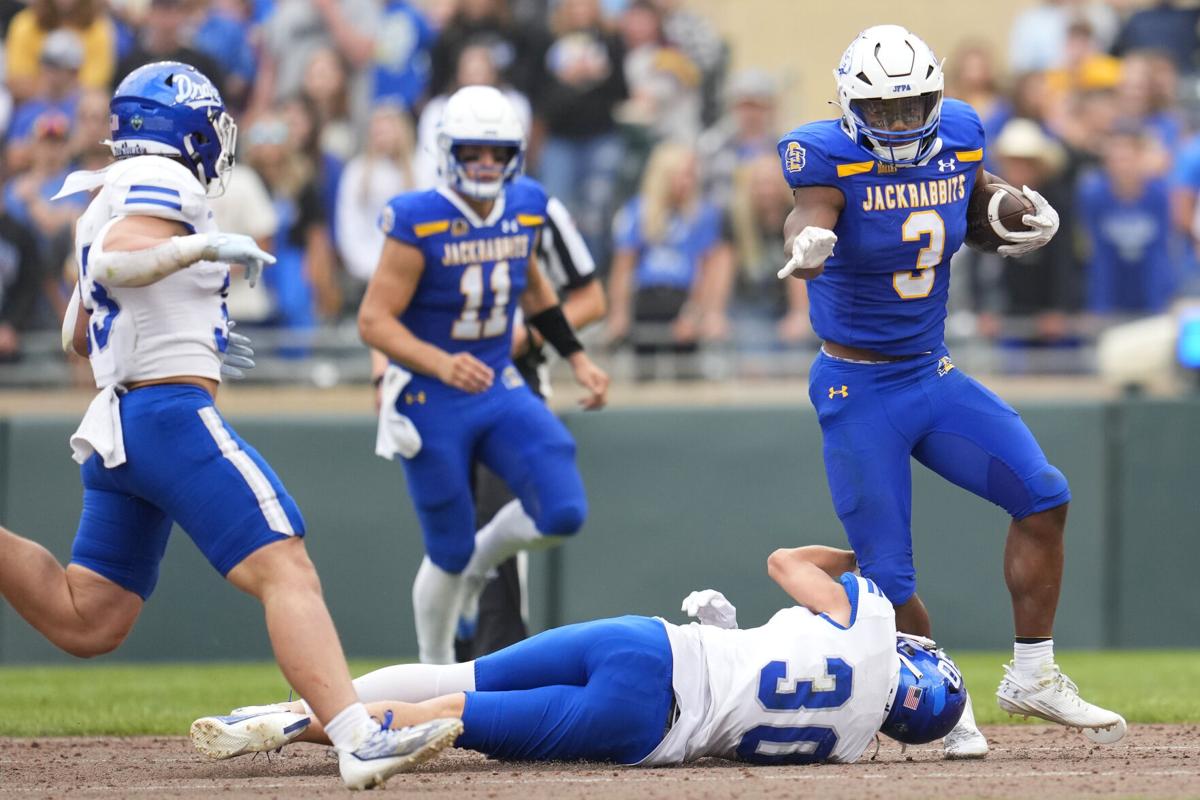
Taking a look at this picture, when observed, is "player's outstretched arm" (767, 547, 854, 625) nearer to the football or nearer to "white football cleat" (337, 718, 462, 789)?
"white football cleat" (337, 718, 462, 789)

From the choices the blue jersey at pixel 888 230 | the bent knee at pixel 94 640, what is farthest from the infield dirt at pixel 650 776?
the blue jersey at pixel 888 230

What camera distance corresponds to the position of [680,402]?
1139 cm

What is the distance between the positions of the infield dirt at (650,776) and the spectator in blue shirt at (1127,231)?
5.61 m

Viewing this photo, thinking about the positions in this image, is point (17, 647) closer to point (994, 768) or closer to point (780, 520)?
point (780, 520)

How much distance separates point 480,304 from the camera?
8.23 metres

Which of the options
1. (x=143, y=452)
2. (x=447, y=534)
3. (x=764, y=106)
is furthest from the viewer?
(x=764, y=106)

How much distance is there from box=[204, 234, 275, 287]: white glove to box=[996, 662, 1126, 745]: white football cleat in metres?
2.90

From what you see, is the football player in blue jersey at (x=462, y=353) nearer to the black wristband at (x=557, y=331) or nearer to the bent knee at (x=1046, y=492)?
the black wristband at (x=557, y=331)

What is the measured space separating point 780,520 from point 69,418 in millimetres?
4217

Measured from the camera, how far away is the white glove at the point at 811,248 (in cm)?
600

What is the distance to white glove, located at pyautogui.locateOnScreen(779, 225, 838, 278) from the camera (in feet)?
19.7

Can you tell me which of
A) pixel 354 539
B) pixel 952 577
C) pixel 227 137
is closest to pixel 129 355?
pixel 227 137

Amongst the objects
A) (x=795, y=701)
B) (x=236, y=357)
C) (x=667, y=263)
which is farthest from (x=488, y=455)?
(x=667, y=263)

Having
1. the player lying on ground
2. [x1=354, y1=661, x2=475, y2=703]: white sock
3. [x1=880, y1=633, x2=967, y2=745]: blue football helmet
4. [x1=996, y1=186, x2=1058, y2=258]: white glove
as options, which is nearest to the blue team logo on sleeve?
[x1=996, y1=186, x2=1058, y2=258]: white glove
